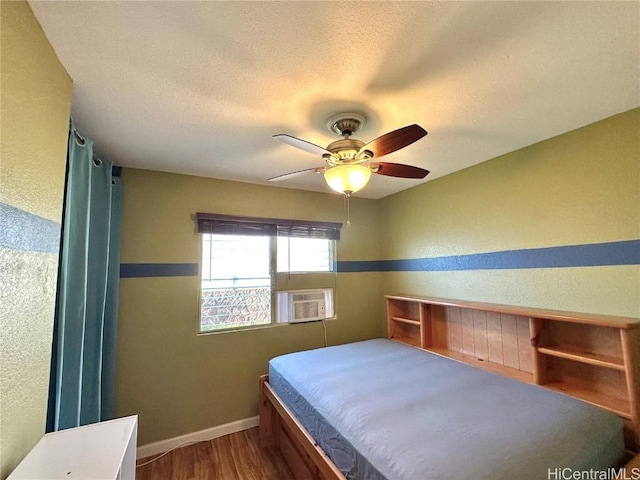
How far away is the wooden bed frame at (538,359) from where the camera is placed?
1.55 m

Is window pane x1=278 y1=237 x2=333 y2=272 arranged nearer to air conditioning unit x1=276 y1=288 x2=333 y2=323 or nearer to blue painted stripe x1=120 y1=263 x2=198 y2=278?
air conditioning unit x1=276 y1=288 x2=333 y2=323

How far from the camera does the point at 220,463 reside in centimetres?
227

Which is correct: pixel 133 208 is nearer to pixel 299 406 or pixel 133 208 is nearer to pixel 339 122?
pixel 339 122

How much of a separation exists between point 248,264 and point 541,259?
258 cm

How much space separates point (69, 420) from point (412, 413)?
73.0 inches

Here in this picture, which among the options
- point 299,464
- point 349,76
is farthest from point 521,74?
point 299,464

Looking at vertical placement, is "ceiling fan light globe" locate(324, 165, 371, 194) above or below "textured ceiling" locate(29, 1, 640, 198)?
below

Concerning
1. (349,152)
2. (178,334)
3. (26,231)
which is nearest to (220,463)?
(178,334)

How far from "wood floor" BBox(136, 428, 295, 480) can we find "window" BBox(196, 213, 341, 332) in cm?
100

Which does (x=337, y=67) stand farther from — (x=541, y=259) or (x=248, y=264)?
(x=248, y=264)

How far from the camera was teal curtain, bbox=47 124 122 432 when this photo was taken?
4.84 feet

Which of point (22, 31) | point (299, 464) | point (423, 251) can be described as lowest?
point (299, 464)

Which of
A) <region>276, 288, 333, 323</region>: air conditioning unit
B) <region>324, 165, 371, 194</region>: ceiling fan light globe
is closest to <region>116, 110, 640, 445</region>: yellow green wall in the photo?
<region>276, 288, 333, 323</region>: air conditioning unit

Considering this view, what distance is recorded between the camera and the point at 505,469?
111 centimetres
